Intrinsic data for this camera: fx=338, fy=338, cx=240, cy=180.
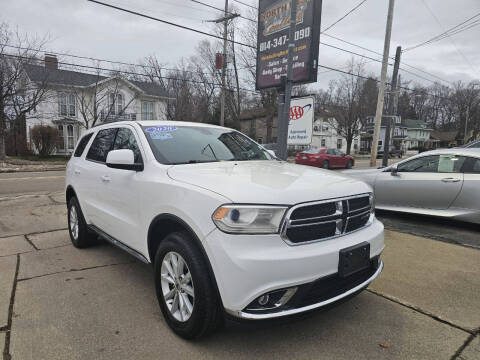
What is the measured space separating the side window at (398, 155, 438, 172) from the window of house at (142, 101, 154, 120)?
3093 centimetres

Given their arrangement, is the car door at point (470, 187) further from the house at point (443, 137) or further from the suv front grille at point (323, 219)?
the house at point (443, 137)

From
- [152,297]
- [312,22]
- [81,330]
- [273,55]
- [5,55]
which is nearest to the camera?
[81,330]

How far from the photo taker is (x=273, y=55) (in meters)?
9.15

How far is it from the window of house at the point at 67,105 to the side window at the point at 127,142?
28543 mm

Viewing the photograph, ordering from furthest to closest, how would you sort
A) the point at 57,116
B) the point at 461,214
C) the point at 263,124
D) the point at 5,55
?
the point at 263,124 → the point at 57,116 → the point at 5,55 → the point at 461,214

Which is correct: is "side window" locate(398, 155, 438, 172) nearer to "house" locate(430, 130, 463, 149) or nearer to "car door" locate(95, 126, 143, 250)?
"car door" locate(95, 126, 143, 250)

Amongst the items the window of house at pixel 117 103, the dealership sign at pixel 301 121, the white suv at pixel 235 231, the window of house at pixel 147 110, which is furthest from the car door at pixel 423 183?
the window of house at pixel 147 110

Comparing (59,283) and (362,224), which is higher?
(362,224)

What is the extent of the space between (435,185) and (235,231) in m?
5.02

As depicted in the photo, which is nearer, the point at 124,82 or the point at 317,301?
the point at 317,301

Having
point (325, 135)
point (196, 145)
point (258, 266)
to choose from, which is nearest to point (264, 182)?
point (258, 266)

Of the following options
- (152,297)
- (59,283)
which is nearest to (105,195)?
(59,283)

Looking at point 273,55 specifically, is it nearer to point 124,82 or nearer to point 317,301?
point 317,301

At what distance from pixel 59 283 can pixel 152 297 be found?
3.62 feet
